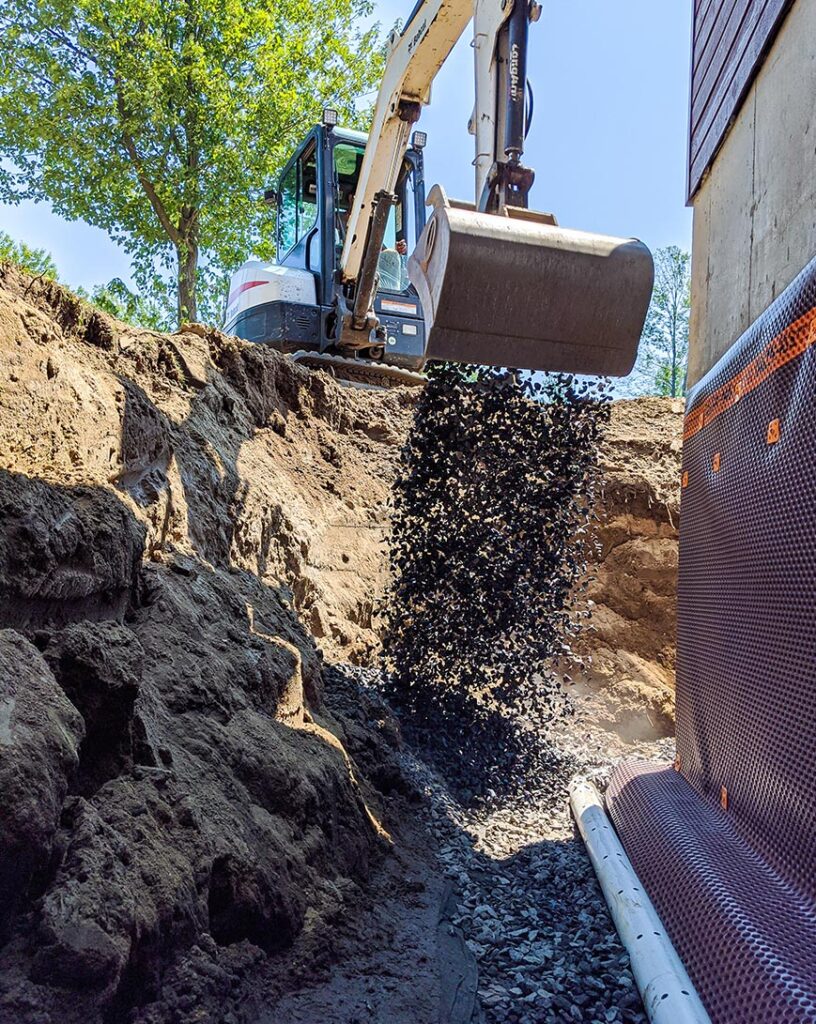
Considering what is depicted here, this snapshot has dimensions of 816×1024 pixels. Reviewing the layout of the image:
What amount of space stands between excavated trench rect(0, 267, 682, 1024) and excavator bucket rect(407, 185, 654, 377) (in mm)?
1785

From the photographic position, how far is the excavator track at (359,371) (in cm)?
1022

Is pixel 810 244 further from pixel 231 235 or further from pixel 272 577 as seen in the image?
pixel 231 235

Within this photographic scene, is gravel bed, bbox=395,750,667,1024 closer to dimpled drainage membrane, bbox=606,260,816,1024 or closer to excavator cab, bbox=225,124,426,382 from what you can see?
dimpled drainage membrane, bbox=606,260,816,1024

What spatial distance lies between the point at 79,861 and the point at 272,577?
4339mm

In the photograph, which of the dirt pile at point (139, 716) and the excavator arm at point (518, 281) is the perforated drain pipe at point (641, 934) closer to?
the dirt pile at point (139, 716)

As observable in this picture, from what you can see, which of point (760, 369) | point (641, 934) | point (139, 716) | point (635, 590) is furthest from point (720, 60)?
point (635, 590)

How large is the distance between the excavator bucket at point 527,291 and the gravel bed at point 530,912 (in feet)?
8.47

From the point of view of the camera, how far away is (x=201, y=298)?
2231 cm

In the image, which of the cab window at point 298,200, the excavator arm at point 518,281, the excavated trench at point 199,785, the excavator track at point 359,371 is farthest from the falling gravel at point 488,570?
the cab window at point 298,200

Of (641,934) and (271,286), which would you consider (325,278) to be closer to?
(271,286)

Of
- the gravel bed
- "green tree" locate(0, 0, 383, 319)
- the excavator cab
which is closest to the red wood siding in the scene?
the gravel bed

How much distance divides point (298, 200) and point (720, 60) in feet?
22.7

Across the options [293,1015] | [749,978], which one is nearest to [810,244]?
[749,978]

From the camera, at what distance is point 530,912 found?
4066 mm
